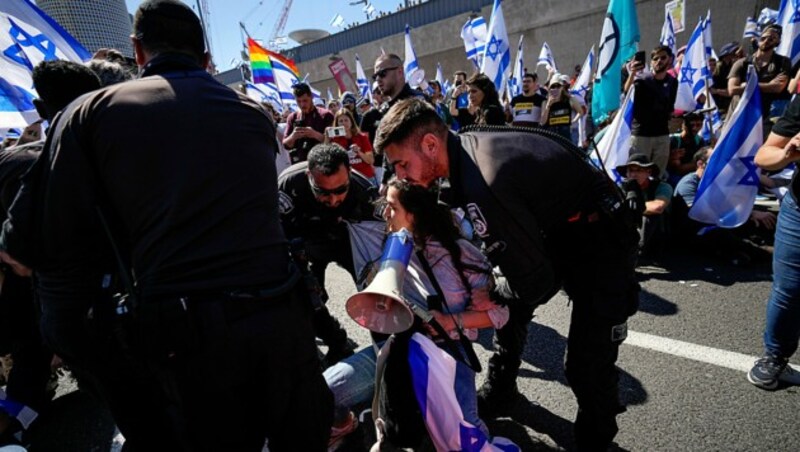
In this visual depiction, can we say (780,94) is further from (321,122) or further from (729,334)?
(321,122)

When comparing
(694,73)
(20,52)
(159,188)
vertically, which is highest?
(20,52)

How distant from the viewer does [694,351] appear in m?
2.88

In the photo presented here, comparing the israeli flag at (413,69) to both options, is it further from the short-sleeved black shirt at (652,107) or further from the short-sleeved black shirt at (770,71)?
the short-sleeved black shirt at (770,71)

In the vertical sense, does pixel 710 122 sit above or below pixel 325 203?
below

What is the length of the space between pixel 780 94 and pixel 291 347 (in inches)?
311

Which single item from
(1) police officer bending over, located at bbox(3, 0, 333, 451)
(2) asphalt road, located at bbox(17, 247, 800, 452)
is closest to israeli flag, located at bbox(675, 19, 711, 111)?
(2) asphalt road, located at bbox(17, 247, 800, 452)

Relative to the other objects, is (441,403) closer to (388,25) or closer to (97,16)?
(97,16)

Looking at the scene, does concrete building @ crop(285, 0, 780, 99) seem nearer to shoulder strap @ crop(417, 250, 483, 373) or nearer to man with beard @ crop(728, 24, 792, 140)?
man with beard @ crop(728, 24, 792, 140)

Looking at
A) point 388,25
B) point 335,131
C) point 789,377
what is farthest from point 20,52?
point 388,25

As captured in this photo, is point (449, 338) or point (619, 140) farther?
point (619, 140)

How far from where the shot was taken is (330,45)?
3538 cm

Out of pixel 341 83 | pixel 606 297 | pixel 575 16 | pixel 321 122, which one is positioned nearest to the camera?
pixel 606 297

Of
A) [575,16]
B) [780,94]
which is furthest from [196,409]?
[575,16]

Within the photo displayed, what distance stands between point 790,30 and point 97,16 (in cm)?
1144
